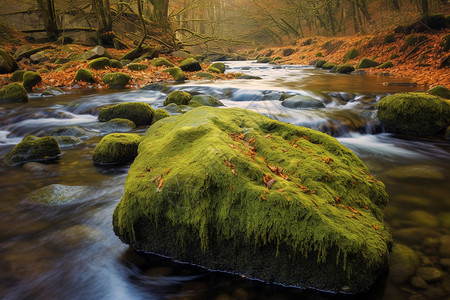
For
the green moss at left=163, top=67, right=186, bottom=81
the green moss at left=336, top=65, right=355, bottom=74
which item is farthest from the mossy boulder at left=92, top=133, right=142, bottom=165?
the green moss at left=336, top=65, right=355, bottom=74

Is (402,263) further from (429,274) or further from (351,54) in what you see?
(351,54)

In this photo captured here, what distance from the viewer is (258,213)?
2.15 m

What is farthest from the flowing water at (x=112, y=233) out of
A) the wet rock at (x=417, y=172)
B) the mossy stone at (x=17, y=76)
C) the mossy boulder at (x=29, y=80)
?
the mossy stone at (x=17, y=76)

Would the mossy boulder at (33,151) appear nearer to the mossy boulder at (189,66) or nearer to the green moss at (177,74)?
the green moss at (177,74)

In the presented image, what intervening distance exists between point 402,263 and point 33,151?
18.1ft

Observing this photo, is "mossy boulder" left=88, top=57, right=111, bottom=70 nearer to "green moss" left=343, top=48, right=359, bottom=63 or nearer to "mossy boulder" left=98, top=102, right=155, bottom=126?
"mossy boulder" left=98, top=102, right=155, bottom=126

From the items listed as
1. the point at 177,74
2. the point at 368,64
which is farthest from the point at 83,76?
the point at 368,64

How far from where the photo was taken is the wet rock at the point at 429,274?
227cm

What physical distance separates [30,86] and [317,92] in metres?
11.2

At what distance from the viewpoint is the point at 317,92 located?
34.4 feet

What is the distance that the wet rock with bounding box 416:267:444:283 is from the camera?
Result: 2273 millimetres

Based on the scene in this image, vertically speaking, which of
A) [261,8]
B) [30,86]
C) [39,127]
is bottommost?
[39,127]

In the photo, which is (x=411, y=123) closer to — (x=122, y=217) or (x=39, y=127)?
(x=122, y=217)

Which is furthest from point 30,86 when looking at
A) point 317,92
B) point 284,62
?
point 284,62
